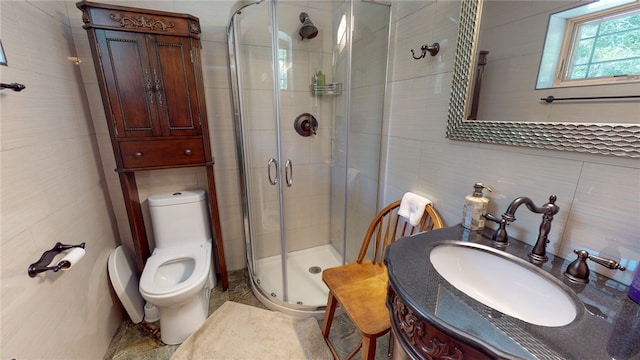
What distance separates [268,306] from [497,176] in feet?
5.38

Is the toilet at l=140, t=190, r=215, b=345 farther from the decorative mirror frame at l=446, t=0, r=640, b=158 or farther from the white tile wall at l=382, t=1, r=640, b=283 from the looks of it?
the decorative mirror frame at l=446, t=0, r=640, b=158

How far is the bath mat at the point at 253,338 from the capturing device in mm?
1416

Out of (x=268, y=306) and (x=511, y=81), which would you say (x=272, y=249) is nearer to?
(x=268, y=306)

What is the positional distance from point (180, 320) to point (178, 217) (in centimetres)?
66

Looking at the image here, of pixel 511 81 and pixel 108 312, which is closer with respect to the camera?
pixel 511 81

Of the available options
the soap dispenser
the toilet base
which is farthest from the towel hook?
the soap dispenser

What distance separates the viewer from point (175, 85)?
1.48 metres

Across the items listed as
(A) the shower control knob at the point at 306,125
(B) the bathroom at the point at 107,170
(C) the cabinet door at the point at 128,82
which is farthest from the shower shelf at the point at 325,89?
(C) the cabinet door at the point at 128,82

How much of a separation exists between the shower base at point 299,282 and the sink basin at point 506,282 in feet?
3.51

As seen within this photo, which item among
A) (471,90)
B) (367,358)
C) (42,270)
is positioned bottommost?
(367,358)

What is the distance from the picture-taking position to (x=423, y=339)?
1.95 ft

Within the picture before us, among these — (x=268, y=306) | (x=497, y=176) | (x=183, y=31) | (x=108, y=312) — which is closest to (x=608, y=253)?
(x=497, y=176)

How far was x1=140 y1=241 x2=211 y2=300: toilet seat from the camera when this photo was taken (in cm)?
135

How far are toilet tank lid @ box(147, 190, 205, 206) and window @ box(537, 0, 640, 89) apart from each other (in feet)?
6.27
